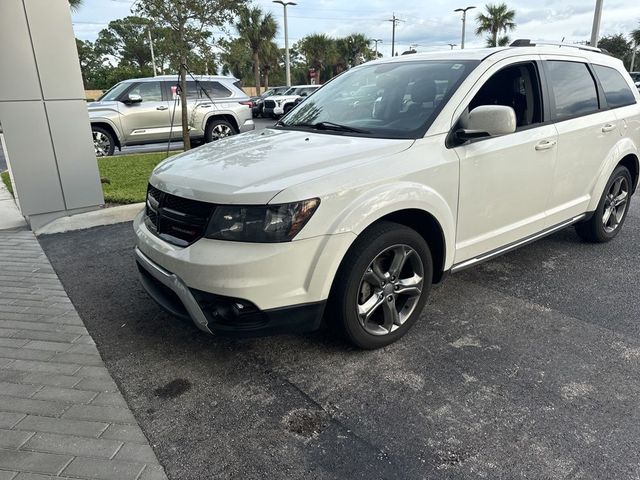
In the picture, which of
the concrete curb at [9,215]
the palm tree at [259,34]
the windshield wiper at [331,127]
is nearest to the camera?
the windshield wiper at [331,127]

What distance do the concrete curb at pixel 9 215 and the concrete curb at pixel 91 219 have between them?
49 centimetres

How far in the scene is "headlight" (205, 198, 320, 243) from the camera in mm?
2510

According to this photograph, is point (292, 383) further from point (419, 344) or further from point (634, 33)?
point (634, 33)

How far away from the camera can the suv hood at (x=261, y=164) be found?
259 centimetres

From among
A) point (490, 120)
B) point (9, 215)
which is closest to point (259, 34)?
point (9, 215)

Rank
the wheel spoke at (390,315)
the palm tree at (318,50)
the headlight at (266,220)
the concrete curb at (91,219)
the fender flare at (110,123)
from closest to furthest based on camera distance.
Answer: the headlight at (266,220), the wheel spoke at (390,315), the concrete curb at (91,219), the fender flare at (110,123), the palm tree at (318,50)

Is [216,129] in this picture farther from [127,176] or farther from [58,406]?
[58,406]

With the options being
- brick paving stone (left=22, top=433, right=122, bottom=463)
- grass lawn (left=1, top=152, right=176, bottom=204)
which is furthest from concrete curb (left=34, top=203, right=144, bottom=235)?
A: brick paving stone (left=22, top=433, right=122, bottom=463)

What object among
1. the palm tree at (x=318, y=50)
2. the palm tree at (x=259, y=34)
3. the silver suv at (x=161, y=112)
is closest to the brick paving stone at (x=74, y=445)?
the silver suv at (x=161, y=112)

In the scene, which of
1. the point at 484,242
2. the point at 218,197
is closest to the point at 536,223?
the point at 484,242

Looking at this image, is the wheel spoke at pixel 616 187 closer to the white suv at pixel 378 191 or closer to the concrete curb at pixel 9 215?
the white suv at pixel 378 191

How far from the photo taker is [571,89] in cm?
417

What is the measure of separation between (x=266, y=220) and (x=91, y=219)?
441 centimetres

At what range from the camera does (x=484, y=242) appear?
140 inches
